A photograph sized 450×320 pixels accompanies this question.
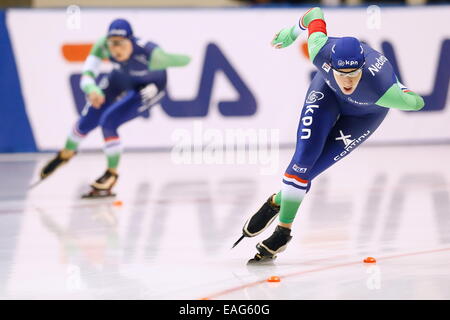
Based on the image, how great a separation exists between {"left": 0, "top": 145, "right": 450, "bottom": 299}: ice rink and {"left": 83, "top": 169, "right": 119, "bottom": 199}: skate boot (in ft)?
0.48

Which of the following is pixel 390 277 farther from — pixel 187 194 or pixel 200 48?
pixel 200 48

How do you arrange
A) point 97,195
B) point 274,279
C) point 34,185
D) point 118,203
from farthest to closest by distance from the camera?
1. point 34,185
2. point 97,195
3. point 118,203
4. point 274,279

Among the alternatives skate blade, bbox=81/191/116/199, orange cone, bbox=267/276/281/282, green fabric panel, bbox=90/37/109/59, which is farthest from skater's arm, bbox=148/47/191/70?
orange cone, bbox=267/276/281/282

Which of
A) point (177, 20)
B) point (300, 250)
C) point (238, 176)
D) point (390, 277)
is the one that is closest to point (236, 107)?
point (177, 20)

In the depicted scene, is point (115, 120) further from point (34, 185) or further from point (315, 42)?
point (315, 42)

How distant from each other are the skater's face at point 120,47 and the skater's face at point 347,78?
12.4 feet

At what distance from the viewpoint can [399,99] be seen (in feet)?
18.4

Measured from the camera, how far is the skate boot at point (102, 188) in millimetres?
9154

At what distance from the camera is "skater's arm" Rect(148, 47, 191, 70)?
9375 mm

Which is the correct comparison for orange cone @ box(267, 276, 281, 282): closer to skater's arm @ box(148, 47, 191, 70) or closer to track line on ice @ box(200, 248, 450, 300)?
track line on ice @ box(200, 248, 450, 300)

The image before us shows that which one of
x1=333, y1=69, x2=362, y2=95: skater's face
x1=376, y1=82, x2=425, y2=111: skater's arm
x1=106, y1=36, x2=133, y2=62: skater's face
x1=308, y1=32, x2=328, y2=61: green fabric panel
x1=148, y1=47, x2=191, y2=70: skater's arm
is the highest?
x1=308, y1=32, x2=328, y2=61: green fabric panel

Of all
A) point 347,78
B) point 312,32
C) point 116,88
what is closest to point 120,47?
point 116,88

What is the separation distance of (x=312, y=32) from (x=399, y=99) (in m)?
0.82

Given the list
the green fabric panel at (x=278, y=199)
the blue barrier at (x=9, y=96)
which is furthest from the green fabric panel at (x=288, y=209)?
the blue barrier at (x=9, y=96)
